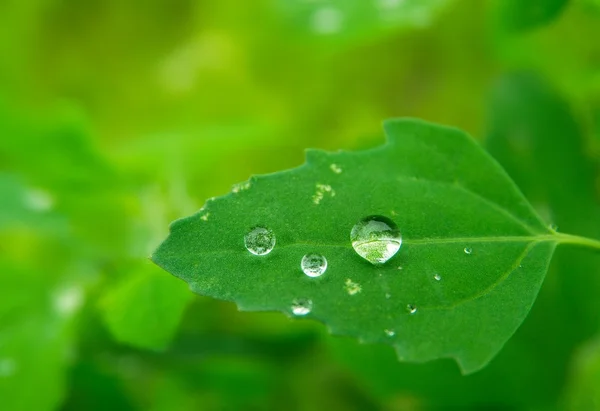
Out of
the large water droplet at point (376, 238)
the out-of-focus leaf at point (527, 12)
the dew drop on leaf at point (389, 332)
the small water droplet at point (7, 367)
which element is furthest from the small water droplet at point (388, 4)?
the small water droplet at point (7, 367)

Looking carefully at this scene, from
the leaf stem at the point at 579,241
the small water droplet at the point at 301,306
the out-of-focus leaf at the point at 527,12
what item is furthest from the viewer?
the out-of-focus leaf at the point at 527,12

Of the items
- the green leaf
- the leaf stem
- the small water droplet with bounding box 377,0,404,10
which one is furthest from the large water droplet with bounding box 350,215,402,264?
the small water droplet with bounding box 377,0,404,10

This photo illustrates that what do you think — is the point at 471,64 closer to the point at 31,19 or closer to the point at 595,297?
the point at 595,297

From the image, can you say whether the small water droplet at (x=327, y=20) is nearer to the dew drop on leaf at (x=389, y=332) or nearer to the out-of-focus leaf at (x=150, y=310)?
the out-of-focus leaf at (x=150, y=310)

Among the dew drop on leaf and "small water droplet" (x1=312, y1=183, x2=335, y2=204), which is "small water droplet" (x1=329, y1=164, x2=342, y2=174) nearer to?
"small water droplet" (x1=312, y1=183, x2=335, y2=204)

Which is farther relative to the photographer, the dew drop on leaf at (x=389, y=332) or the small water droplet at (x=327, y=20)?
the small water droplet at (x=327, y=20)
